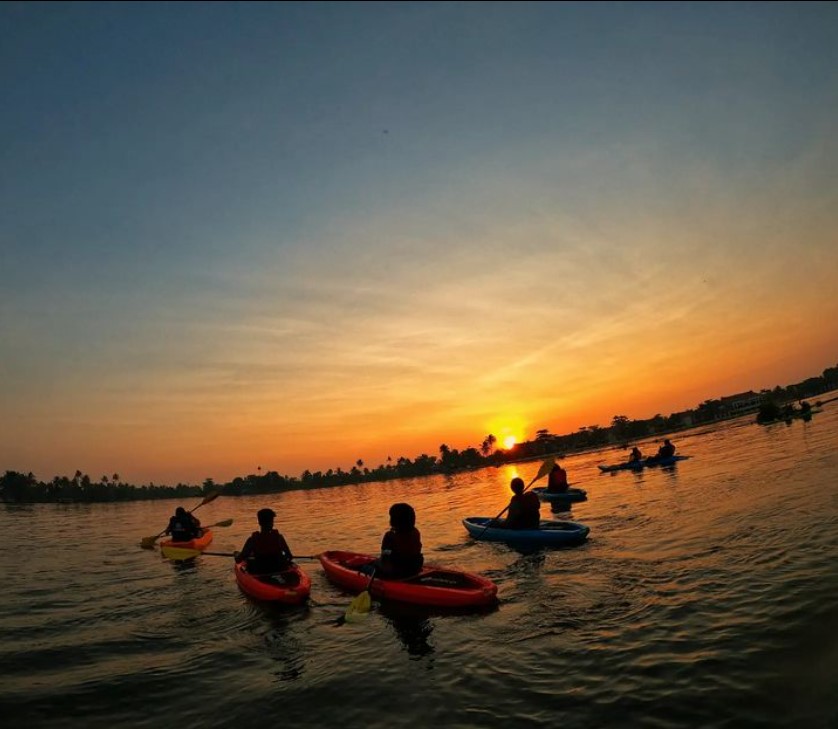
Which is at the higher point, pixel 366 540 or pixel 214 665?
pixel 214 665

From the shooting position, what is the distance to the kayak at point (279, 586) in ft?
39.3

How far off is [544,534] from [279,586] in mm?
8293

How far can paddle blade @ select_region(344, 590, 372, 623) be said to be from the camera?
10.3 meters

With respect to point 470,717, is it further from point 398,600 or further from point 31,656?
point 31,656

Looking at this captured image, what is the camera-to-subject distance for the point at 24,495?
176250 millimetres

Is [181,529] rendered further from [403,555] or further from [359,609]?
[359,609]

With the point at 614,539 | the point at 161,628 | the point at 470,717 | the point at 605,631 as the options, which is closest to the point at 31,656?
the point at 161,628

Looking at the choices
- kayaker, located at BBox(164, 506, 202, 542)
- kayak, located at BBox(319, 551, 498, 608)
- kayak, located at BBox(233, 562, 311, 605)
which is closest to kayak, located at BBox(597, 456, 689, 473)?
kayak, located at BBox(319, 551, 498, 608)

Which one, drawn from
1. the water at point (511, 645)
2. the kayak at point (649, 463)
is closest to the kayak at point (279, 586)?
the water at point (511, 645)

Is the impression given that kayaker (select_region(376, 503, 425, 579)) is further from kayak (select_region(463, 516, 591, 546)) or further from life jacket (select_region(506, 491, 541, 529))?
life jacket (select_region(506, 491, 541, 529))

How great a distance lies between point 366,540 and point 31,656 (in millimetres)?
16182

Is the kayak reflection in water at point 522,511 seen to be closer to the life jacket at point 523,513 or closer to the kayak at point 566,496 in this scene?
the life jacket at point 523,513

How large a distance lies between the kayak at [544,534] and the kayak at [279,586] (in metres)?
7.22

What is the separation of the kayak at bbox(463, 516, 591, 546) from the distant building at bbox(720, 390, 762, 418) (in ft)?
481
